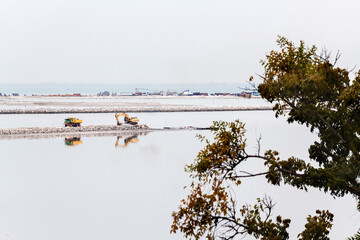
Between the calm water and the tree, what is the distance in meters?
8.55

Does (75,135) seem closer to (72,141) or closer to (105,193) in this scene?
(72,141)

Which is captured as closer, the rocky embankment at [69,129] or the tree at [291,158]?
the tree at [291,158]

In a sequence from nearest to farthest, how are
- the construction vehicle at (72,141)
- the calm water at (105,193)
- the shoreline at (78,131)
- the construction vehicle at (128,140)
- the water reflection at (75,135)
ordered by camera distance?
the calm water at (105,193), the construction vehicle at (72,141), the construction vehicle at (128,140), the water reflection at (75,135), the shoreline at (78,131)

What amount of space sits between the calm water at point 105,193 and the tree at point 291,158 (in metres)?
8.55

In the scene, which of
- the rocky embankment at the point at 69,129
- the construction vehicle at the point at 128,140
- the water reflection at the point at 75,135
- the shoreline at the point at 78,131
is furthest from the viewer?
the rocky embankment at the point at 69,129

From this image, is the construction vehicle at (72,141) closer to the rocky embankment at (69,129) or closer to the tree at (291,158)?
the rocky embankment at (69,129)

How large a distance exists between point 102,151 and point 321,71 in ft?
90.8

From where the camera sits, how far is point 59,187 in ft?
78.0

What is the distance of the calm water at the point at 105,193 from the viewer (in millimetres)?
17094

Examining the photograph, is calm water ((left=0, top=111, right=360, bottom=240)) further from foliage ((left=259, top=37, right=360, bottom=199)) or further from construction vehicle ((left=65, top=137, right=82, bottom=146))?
foliage ((left=259, top=37, right=360, bottom=199))

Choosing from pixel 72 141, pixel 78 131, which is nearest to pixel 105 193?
pixel 72 141

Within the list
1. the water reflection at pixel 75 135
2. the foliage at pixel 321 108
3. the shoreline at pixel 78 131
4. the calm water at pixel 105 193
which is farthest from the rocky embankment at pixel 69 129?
the foliage at pixel 321 108

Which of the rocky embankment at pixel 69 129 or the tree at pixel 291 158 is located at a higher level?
the tree at pixel 291 158

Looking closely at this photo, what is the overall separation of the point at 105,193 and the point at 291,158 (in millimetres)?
14915
